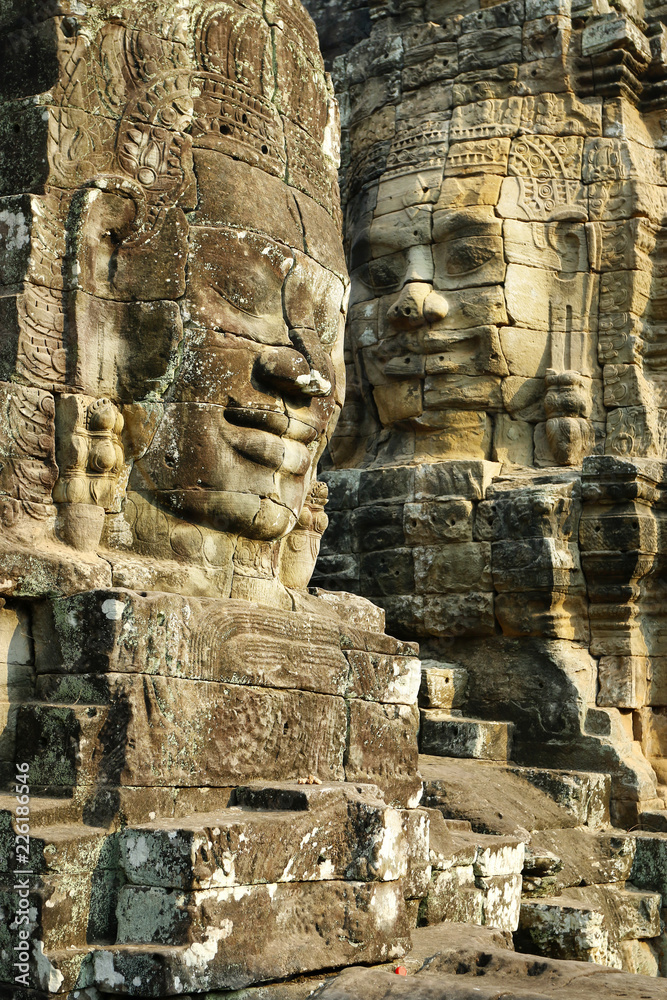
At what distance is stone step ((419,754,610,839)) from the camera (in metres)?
6.86

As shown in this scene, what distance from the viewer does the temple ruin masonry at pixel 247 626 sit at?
425 cm

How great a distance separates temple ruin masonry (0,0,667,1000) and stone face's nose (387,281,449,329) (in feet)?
4.41

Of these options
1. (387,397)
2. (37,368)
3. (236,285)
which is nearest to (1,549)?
(37,368)

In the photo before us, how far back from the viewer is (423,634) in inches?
367

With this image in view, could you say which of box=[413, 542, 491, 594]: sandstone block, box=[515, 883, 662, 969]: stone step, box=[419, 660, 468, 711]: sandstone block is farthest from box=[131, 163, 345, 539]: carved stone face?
box=[413, 542, 491, 594]: sandstone block

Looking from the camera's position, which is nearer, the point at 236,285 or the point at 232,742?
the point at 232,742

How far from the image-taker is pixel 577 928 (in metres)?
6.18

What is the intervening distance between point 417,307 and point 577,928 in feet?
16.5

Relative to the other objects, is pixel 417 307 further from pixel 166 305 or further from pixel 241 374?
pixel 166 305

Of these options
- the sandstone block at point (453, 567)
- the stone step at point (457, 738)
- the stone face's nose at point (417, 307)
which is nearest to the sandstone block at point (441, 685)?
the stone step at point (457, 738)

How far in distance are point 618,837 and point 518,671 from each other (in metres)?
1.59

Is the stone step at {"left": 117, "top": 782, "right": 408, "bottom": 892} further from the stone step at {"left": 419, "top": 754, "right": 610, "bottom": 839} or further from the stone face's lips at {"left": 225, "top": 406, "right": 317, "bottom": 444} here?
the stone step at {"left": 419, "top": 754, "right": 610, "bottom": 839}

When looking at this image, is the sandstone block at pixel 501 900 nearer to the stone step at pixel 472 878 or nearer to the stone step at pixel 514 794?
the stone step at pixel 472 878

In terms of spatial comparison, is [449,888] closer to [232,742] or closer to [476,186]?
[232,742]
